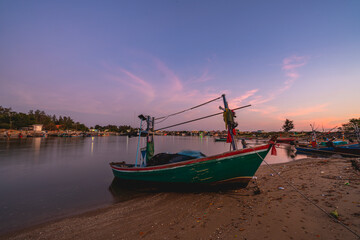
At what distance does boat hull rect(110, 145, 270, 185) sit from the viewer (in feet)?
21.3

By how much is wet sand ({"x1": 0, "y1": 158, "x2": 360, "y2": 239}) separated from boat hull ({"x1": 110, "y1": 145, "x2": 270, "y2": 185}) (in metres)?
0.89

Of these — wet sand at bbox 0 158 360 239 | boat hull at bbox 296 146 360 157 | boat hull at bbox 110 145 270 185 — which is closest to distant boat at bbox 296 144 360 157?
boat hull at bbox 296 146 360 157

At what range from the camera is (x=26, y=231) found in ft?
18.0

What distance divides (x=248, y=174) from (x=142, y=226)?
5029mm

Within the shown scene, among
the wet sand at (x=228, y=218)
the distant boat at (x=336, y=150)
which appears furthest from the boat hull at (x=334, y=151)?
the wet sand at (x=228, y=218)

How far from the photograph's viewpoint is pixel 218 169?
6820 millimetres

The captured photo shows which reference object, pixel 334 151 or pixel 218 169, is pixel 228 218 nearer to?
pixel 218 169

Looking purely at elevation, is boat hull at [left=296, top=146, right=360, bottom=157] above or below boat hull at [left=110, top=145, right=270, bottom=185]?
below

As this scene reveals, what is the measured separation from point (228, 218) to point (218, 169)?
210cm

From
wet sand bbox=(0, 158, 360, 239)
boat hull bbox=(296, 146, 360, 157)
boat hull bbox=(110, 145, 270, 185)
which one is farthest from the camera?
boat hull bbox=(296, 146, 360, 157)

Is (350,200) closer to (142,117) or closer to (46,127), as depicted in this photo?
(142,117)

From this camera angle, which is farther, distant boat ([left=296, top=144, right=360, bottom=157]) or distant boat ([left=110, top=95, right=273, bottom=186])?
distant boat ([left=296, top=144, right=360, bottom=157])

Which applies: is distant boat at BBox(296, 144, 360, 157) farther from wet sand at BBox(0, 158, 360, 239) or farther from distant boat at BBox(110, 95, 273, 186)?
distant boat at BBox(110, 95, 273, 186)

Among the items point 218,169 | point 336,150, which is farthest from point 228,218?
point 336,150
